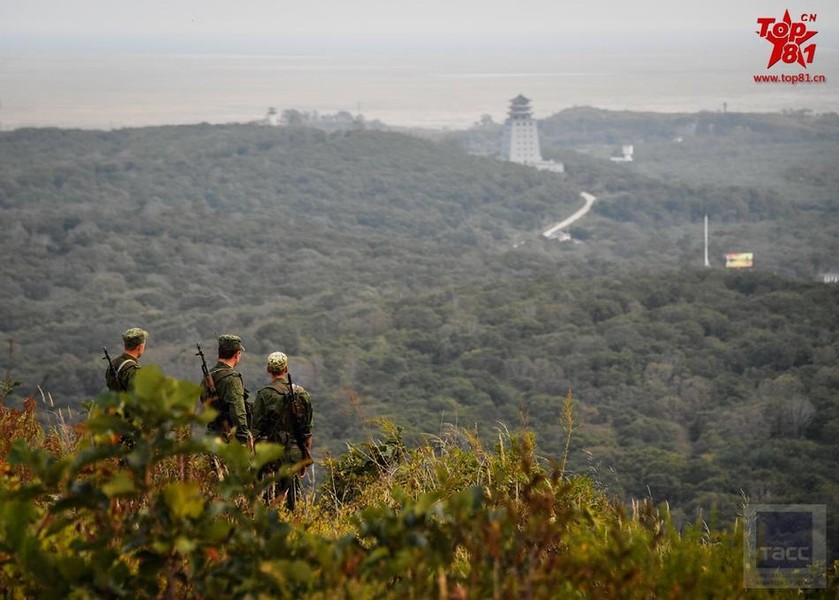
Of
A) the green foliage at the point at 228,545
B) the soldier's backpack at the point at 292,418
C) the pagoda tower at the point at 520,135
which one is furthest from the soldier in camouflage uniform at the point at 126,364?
the pagoda tower at the point at 520,135

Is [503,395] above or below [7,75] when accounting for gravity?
below

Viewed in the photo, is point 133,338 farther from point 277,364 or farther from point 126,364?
point 277,364

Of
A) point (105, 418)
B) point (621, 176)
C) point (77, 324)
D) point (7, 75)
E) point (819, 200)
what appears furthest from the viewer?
point (621, 176)

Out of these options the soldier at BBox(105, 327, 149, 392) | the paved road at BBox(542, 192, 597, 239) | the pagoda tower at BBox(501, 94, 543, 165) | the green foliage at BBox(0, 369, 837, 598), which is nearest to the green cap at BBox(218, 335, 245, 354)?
the soldier at BBox(105, 327, 149, 392)

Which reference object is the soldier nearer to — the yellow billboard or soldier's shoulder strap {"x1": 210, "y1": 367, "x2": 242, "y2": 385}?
soldier's shoulder strap {"x1": 210, "y1": 367, "x2": 242, "y2": 385}

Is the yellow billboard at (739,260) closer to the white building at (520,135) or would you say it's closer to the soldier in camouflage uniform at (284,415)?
the white building at (520,135)

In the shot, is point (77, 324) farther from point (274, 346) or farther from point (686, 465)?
point (686, 465)

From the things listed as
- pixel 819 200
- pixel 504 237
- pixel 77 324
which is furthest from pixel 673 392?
pixel 819 200
